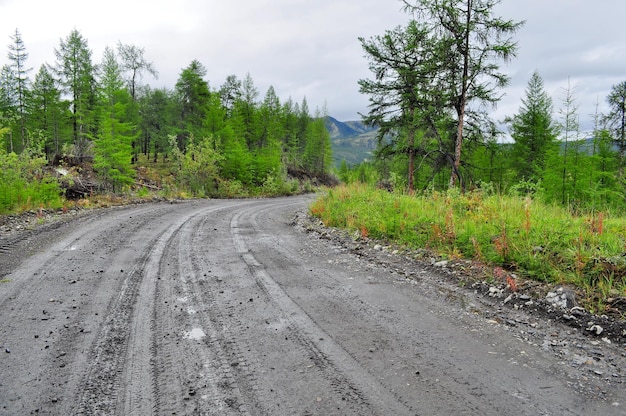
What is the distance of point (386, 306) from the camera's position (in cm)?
411

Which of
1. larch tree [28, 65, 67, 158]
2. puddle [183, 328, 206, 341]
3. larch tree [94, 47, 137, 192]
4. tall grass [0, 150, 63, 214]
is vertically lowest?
puddle [183, 328, 206, 341]

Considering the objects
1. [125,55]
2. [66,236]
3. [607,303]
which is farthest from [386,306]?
[125,55]

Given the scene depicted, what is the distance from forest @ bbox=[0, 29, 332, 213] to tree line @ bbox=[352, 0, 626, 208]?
12.6 meters

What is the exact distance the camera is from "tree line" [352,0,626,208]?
42.7ft

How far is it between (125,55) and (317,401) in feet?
146

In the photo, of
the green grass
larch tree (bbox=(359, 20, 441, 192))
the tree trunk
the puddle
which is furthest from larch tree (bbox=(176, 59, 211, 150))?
→ the puddle

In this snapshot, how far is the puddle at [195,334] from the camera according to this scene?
3225 millimetres

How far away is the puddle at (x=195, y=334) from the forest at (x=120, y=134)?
432 inches

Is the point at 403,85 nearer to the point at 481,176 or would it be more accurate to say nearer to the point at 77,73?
the point at 481,176

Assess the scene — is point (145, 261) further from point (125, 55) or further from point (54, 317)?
point (125, 55)

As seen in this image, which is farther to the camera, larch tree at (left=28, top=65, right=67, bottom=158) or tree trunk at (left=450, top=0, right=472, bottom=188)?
larch tree at (left=28, top=65, right=67, bottom=158)

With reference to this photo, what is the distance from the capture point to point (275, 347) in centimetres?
309

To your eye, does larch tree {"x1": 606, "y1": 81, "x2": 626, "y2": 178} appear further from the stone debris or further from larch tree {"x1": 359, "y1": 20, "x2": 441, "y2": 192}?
the stone debris

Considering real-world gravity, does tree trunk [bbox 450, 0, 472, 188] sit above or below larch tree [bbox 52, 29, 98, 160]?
below
